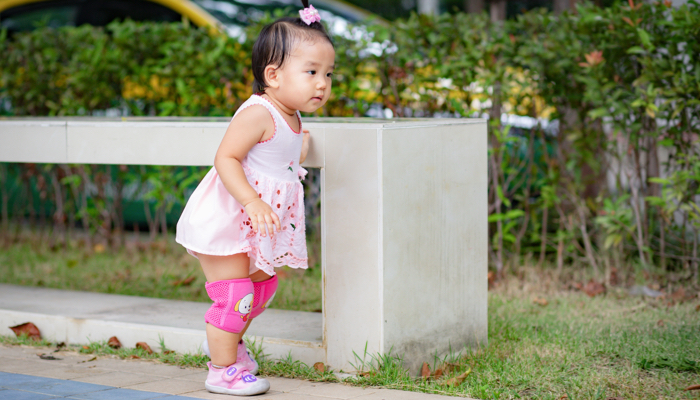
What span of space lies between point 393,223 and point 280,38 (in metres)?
0.79

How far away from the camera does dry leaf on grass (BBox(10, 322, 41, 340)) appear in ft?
12.1

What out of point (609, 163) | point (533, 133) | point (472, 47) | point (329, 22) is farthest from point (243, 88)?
point (609, 163)

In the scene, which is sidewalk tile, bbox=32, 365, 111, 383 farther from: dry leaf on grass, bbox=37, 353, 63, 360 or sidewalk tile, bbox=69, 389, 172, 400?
sidewalk tile, bbox=69, 389, 172, 400

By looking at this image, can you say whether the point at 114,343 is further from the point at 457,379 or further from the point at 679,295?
the point at 679,295

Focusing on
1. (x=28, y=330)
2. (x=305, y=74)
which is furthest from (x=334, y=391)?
(x=28, y=330)

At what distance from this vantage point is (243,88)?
210 inches

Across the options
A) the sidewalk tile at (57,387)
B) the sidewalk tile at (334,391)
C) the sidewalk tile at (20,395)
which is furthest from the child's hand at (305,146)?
the sidewalk tile at (20,395)

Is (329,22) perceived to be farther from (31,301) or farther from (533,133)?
(31,301)

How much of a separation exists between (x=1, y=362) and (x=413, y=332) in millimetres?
1732

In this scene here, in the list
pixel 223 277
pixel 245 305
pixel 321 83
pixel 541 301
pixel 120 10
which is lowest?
pixel 541 301

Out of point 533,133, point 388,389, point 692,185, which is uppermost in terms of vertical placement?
point 533,133

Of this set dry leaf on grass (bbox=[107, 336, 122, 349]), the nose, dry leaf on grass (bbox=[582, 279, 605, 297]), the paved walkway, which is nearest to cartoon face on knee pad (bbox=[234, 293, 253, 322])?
the paved walkway

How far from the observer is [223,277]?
114 inches

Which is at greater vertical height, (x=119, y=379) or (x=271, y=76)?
(x=271, y=76)
